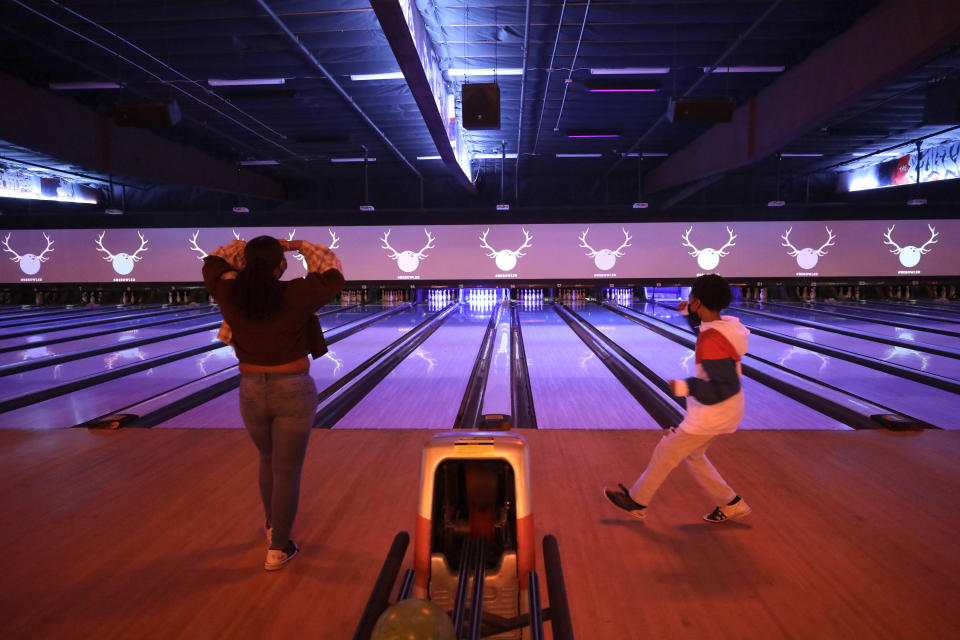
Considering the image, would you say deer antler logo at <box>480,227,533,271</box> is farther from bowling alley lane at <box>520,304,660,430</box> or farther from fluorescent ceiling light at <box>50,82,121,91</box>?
fluorescent ceiling light at <box>50,82,121,91</box>

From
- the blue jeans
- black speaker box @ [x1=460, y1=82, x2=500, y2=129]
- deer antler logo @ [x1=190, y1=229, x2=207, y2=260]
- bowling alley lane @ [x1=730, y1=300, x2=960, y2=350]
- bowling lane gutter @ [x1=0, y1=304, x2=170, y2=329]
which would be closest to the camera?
the blue jeans

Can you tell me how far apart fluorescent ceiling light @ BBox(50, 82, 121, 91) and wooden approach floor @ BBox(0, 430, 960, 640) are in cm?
396

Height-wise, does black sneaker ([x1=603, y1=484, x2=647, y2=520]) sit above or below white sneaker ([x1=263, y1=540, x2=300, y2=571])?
above

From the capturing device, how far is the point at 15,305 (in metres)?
11.1

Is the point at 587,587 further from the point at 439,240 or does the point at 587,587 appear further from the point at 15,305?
the point at 15,305

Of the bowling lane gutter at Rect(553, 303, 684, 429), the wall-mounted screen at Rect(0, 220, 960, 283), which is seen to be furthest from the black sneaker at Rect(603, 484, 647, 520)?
the wall-mounted screen at Rect(0, 220, 960, 283)

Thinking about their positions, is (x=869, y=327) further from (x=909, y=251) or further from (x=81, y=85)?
(x=81, y=85)

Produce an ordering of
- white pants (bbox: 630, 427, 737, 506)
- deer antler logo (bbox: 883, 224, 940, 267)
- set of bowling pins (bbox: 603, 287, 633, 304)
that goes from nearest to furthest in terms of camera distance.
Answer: white pants (bbox: 630, 427, 737, 506)
deer antler logo (bbox: 883, 224, 940, 267)
set of bowling pins (bbox: 603, 287, 633, 304)

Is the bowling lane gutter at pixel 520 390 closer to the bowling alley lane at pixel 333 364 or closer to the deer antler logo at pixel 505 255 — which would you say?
the bowling alley lane at pixel 333 364

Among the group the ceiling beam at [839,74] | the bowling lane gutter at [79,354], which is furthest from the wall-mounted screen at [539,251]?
the ceiling beam at [839,74]

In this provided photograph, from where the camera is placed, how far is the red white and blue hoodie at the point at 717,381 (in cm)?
175

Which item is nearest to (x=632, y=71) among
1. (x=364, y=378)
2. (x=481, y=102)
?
(x=481, y=102)

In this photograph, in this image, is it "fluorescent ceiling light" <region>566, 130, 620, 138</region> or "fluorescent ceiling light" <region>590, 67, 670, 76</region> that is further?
"fluorescent ceiling light" <region>566, 130, 620, 138</region>

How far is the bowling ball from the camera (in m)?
0.99
